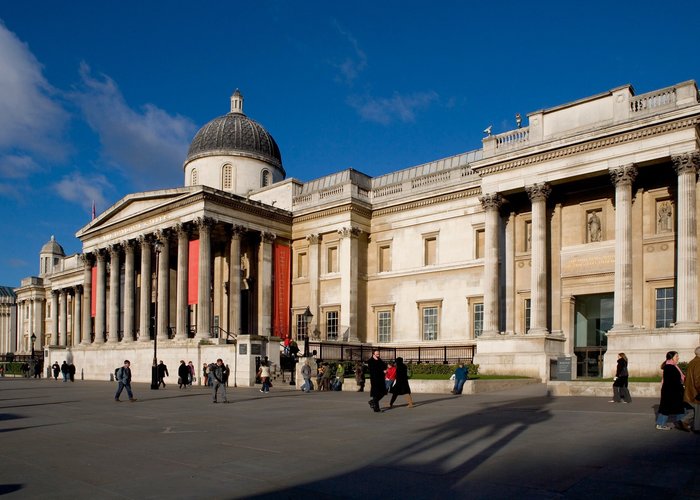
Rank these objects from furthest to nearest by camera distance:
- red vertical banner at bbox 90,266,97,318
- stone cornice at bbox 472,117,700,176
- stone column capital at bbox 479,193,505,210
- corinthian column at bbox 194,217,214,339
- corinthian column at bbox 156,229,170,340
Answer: red vertical banner at bbox 90,266,97,318 < corinthian column at bbox 156,229,170,340 < corinthian column at bbox 194,217,214,339 < stone column capital at bbox 479,193,505,210 < stone cornice at bbox 472,117,700,176

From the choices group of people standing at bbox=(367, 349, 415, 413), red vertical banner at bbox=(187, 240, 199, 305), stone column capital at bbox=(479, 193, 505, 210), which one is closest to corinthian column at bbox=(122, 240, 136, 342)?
red vertical banner at bbox=(187, 240, 199, 305)

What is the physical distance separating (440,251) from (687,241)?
50.3 feet

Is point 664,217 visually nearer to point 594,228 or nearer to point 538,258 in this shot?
point 594,228

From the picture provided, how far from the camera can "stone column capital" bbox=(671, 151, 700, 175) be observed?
90.1 feet

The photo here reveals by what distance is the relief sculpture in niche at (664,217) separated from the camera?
30.0 metres

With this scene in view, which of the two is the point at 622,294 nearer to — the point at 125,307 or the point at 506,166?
the point at 506,166

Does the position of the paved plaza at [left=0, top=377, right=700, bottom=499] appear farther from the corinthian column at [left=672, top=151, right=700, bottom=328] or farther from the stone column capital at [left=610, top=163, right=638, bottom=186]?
the stone column capital at [left=610, top=163, right=638, bottom=186]

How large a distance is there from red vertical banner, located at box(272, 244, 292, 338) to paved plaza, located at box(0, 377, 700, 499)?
82.4 feet

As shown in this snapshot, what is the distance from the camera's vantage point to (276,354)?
34.8 metres

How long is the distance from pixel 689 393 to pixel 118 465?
10.6 metres

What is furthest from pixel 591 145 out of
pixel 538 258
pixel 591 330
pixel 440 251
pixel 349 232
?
pixel 349 232

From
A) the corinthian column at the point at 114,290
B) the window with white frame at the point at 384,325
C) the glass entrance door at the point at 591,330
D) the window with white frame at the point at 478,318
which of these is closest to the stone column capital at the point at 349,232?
the window with white frame at the point at 384,325

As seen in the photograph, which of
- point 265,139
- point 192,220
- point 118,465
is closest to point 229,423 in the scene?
point 118,465

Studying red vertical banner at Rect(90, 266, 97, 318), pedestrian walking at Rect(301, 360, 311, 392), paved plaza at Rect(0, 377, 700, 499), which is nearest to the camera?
paved plaza at Rect(0, 377, 700, 499)
